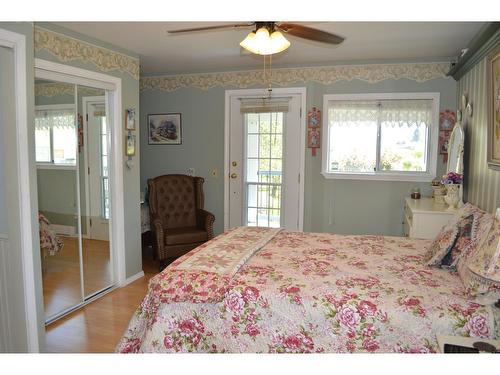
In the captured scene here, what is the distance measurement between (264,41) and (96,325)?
2.50 m

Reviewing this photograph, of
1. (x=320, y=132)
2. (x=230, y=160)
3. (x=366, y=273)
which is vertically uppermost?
(x=320, y=132)

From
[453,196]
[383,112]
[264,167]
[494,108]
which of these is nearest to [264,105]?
[264,167]

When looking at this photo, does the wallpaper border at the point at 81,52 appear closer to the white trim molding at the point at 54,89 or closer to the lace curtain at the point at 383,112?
the white trim molding at the point at 54,89

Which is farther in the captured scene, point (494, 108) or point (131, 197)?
point (131, 197)

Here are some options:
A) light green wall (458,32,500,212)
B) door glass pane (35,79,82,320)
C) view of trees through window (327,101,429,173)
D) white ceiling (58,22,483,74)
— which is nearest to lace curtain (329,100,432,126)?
view of trees through window (327,101,429,173)

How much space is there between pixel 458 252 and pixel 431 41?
6.98 feet

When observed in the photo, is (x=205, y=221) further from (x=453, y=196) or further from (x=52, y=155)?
(x=453, y=196)

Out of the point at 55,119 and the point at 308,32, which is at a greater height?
the point at 308,32

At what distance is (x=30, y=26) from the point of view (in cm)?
228

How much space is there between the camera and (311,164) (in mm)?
4617

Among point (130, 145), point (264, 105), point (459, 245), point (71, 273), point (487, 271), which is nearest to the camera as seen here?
point (487, 271)

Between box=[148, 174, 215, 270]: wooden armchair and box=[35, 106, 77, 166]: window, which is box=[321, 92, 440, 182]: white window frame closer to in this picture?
box=[148, 174, 215, 270]: wooden armchair
